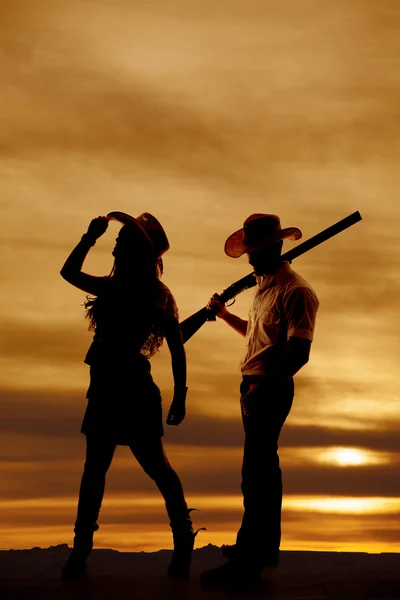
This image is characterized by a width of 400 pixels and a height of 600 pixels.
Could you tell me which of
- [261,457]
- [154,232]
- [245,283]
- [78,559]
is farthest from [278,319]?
[78,559]

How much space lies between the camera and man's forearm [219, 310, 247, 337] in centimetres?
910

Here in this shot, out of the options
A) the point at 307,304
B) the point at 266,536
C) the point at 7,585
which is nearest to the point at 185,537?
the point at 266,536

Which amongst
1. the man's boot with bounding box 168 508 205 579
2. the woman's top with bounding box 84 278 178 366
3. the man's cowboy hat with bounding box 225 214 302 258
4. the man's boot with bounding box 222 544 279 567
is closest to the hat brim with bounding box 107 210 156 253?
the woman's top with bounding box 84 278 178 366

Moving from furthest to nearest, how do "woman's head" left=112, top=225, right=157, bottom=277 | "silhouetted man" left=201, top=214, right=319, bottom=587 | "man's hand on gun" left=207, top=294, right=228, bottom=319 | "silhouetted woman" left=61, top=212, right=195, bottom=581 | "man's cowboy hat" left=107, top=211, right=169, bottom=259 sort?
"man's hand on gun" left=207, top=294, right=228, bottom=319 → "man's cowboy hat" left=107, top=211, right=169, bottom=259 → "woman's head" left=112, top=225, right=157, bottom=277 → "silhouetted woman" left=61, top=212, right=195, bottom=581 → "silhouetted man" left=201, top=214, right=319, bottom=587

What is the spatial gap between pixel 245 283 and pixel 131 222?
1.87m

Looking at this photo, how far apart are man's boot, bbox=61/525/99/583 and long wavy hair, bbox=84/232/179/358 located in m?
→ 1.63

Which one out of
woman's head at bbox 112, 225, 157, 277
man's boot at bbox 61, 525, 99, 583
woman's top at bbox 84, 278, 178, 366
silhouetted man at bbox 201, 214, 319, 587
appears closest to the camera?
silhouetted man at bbox 201, 214, 319, 587

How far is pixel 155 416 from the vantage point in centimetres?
797

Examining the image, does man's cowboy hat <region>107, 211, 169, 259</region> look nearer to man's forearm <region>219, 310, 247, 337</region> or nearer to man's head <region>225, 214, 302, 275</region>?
man's head <region>225, 214, 302, 275</region>

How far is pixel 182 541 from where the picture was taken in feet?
26.0

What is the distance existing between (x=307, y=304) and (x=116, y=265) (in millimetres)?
1725

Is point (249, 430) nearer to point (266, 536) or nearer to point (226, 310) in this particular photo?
point (266, 536)

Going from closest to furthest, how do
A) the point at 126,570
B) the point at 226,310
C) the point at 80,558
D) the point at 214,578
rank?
the point at 214,578, the point at 80,558, the point at 126,570, the point at 226,310

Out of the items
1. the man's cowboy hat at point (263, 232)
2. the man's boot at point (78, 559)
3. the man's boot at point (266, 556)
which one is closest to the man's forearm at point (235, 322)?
the man's cowboy hat at point (263, 232)
